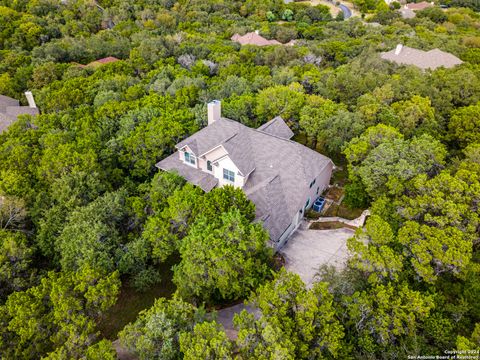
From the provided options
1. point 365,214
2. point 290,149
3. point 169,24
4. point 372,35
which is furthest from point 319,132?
point 169,24

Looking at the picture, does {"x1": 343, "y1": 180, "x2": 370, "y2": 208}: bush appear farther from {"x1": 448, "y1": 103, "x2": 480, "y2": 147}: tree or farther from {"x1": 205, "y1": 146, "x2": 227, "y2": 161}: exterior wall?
{"x1": 448, "y1": 103, "x2": 480, "y2": 147}: tree

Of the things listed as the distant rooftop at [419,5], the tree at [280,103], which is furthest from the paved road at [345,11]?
the tree at [280,103]

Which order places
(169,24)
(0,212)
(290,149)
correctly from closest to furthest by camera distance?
(0,212) < (290,149) < (169,24)

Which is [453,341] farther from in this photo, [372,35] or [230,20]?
[230,20]

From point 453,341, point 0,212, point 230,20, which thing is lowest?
point 230,20

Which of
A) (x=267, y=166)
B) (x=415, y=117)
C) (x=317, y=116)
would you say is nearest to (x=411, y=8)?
(x=415, y=117)
